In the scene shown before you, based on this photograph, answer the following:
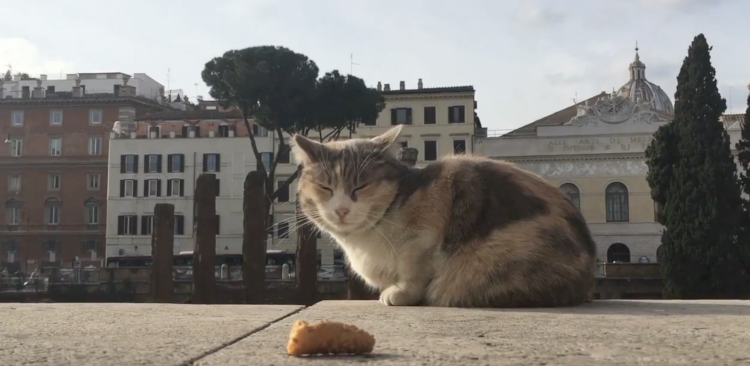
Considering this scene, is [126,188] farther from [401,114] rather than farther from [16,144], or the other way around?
[401,114]

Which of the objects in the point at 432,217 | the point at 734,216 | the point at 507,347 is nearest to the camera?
the point at 507,347

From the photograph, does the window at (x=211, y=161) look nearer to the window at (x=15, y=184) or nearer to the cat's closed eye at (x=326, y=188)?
the window at (x=15, y=184)

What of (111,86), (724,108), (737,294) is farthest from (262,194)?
(111,86)

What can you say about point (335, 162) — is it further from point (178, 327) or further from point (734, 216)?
point (734, 216)

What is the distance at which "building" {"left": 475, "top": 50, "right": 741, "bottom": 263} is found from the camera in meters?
40.7

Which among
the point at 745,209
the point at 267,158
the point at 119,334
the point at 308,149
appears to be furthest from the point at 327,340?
the point at 267,158

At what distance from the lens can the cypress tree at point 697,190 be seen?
2442cm

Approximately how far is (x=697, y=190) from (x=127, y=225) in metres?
33.5

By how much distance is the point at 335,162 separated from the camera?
4141 mm

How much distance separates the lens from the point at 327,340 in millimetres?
2012

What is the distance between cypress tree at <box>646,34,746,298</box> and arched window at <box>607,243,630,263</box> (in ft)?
46.0

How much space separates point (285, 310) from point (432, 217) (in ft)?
2.92

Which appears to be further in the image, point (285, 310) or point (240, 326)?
point (285, 310)

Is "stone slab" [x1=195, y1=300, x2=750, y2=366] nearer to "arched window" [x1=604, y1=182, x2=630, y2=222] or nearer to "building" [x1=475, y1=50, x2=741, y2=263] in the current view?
"building" [x1=475, y1=50, x2=741, y2=263]
